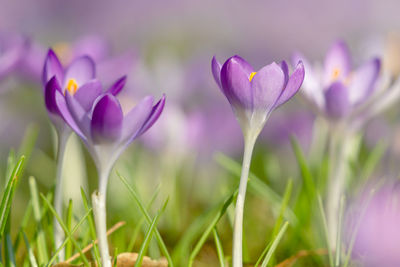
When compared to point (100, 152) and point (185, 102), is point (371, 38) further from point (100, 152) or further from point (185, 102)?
A: point (100, 152)

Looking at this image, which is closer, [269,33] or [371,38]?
[371,38]

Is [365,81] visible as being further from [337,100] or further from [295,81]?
[295,81]

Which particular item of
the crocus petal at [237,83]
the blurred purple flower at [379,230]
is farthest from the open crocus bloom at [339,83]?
the crocus petal at [237,83]

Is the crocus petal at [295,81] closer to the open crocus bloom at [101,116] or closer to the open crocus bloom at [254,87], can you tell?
the open crocus bloom at [254,87]

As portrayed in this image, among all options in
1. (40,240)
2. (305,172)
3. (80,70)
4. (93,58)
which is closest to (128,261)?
(40,240)

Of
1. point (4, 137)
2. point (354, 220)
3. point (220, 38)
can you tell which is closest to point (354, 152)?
point (354, 220)

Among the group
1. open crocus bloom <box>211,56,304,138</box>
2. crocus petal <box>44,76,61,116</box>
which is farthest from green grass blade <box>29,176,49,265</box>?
open crocus bloom <box>211,56,304,138</box>

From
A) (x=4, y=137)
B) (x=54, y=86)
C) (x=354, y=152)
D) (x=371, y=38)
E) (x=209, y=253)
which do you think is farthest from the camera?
(x=4, y=137)
